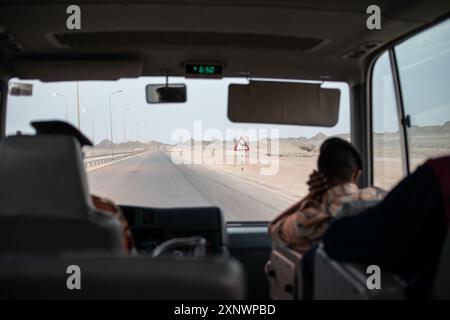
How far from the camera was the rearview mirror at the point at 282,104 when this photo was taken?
5.43 m

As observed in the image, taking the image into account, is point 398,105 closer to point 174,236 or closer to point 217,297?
point 174,236

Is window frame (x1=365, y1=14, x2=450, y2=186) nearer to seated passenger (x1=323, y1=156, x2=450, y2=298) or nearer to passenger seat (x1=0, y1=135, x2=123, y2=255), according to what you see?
seated passenger (x1=323, y1=156, x2=450, y2=298)

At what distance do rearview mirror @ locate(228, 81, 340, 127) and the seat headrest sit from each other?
10.6 ft

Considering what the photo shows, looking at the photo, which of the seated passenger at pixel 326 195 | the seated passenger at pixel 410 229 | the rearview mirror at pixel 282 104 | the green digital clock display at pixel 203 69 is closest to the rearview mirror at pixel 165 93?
the green digital clock display at pixel 203 69

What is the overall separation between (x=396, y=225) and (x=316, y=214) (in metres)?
1.43

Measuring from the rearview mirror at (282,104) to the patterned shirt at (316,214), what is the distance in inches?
64.8

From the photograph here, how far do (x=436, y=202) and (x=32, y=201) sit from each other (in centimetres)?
185

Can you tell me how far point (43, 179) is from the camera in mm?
2291

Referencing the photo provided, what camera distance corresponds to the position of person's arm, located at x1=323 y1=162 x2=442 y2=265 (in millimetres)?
2213

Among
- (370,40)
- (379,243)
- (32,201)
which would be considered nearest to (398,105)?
(370,40)

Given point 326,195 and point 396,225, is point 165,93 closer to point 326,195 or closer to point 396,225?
point 326,195

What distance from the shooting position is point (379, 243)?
2.42m

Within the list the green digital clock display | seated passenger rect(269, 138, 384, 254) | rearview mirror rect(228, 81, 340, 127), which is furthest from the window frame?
the green digital clock display

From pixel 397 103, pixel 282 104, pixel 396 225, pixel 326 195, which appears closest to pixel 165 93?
pixel 282 104
